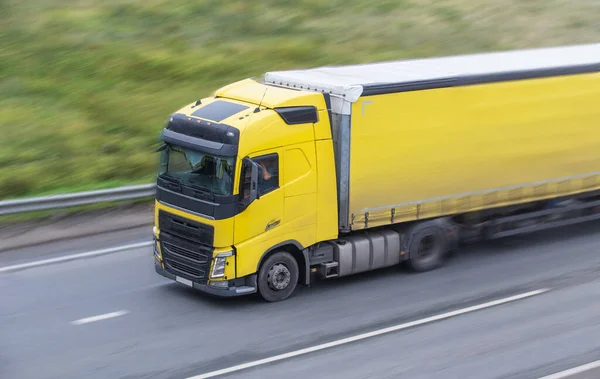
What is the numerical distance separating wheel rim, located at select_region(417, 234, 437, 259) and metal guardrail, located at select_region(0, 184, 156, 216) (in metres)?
5.90

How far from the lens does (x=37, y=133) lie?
20.6 m

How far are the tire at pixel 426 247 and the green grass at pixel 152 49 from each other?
735 centimetres

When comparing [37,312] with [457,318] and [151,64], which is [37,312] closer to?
[457,318]

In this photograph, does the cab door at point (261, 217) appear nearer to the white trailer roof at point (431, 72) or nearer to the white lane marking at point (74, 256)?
the white trailer roof at point (431, 72)

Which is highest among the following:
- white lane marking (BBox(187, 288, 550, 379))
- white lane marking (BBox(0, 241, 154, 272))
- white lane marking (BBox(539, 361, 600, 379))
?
white lane marking (BBox(0, 241, 154, 272))

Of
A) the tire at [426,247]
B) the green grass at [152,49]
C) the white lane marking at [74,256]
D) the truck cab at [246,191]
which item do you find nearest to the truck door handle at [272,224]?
the truck cab at [246,191]

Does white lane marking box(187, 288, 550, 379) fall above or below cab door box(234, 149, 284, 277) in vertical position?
below

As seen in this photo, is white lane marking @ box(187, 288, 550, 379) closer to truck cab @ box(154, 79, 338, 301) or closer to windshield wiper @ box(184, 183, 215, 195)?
truck cab @ box(154, 79, 338, 301)

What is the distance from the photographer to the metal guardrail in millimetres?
16484

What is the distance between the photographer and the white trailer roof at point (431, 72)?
13.4 m

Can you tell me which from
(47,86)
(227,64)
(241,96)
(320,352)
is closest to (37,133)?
(47,86)

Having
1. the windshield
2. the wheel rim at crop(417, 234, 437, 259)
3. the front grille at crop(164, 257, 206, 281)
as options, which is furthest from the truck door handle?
the wheel rim at crop(417, 234, 437, 259)

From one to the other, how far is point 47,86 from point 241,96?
11.2 m

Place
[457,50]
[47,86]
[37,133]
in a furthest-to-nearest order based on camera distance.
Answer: [457,50], [47,86], [37,133]
